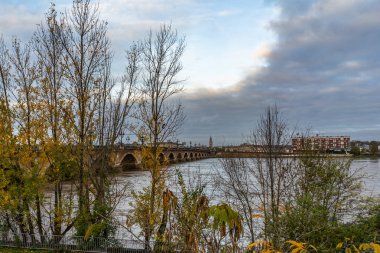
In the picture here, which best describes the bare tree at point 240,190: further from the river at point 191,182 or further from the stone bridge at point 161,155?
the stone bridge at point 161,155

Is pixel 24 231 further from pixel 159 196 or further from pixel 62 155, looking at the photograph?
pixel 159 196

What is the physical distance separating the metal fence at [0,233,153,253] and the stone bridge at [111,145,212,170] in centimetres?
434

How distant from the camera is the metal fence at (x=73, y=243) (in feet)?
54.1

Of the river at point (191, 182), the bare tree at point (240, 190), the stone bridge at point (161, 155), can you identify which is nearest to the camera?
the bare tree at point (240, 190)

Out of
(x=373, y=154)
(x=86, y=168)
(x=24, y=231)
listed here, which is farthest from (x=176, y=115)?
(x=373, y=154)

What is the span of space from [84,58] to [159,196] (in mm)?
7894

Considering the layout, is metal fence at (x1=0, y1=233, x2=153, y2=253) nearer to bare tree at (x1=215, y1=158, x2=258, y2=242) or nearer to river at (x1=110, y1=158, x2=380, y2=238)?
river at (x1=110, y1=158, x2=380, y2=238)

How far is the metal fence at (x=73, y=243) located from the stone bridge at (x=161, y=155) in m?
4.34

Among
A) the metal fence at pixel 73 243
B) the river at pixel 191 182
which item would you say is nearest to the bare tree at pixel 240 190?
the river at pixel 191 182

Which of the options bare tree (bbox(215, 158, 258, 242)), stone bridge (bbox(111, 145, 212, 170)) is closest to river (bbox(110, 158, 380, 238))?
bare tree (bbox(215, 158, 258, 242))

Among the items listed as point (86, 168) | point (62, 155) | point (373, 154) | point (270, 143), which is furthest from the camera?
point (373, 154)

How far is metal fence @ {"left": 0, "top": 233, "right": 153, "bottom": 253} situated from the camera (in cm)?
1648

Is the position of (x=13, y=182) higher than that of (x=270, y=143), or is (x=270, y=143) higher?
(x=270, y=143)

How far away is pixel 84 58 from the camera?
1828 cm
